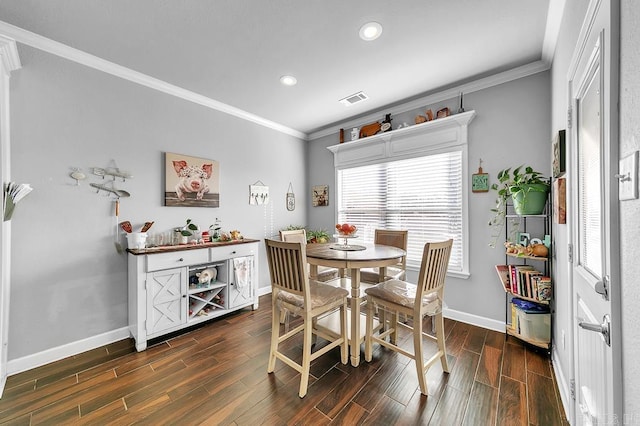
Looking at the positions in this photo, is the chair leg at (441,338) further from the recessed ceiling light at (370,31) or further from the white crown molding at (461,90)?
the white crown molding at (461,90)

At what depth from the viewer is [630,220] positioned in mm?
734

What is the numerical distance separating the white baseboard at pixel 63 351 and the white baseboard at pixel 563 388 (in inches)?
144

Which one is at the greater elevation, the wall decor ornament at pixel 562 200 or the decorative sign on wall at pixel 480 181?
Result: the decorative sign on wall at pixel 480 181

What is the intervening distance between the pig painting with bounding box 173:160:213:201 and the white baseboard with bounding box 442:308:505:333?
343cm

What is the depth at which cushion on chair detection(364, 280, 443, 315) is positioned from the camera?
73.6 inches

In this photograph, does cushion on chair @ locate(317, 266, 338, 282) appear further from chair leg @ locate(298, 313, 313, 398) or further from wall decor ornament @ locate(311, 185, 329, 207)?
wall decor ornament @ locate(311, 185, 329, 207)

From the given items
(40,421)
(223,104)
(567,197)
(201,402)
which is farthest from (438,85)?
(40,421)

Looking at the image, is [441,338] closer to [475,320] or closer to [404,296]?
[404,296]

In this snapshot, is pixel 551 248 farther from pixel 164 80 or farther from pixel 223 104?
pixel 164 80

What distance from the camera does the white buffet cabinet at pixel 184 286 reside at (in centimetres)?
239

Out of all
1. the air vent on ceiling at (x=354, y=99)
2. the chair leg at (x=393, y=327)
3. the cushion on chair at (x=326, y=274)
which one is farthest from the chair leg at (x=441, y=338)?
the air vent on ceiling at (x=354, y=99)

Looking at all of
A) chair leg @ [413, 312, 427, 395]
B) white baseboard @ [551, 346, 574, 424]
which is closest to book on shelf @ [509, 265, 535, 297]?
white baseboard @ [551, 346, 574, 424]

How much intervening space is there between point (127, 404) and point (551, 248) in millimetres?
3545

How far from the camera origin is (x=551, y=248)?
2.22 meters
